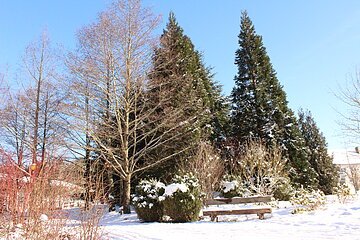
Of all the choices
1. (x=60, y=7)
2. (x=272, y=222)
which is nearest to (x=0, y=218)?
(x=272, y=222)

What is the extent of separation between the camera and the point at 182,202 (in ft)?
32.2

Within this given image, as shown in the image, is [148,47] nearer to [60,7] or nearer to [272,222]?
[60,7]

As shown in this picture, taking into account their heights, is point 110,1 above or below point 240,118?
above

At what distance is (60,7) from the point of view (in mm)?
10680

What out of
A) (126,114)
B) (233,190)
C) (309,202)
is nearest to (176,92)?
(126,114)

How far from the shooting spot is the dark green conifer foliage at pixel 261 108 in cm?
1989

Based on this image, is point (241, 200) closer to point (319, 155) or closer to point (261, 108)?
point (261, 108)

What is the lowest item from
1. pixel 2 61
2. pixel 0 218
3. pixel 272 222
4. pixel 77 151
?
pixel 272 222

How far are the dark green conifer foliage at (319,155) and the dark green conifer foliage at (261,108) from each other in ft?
10.9

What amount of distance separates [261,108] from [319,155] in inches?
245

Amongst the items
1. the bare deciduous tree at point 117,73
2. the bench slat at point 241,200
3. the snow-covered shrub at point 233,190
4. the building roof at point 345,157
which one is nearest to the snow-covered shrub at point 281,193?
the snow-covered shrub at point 233,190

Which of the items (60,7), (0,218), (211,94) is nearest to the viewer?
(0,218)

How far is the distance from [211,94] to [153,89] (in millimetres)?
10248

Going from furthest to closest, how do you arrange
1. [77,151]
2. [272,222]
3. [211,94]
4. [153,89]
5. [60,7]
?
[211,94] → [153,89] → [77,151] → [60,7] → [272,222]
